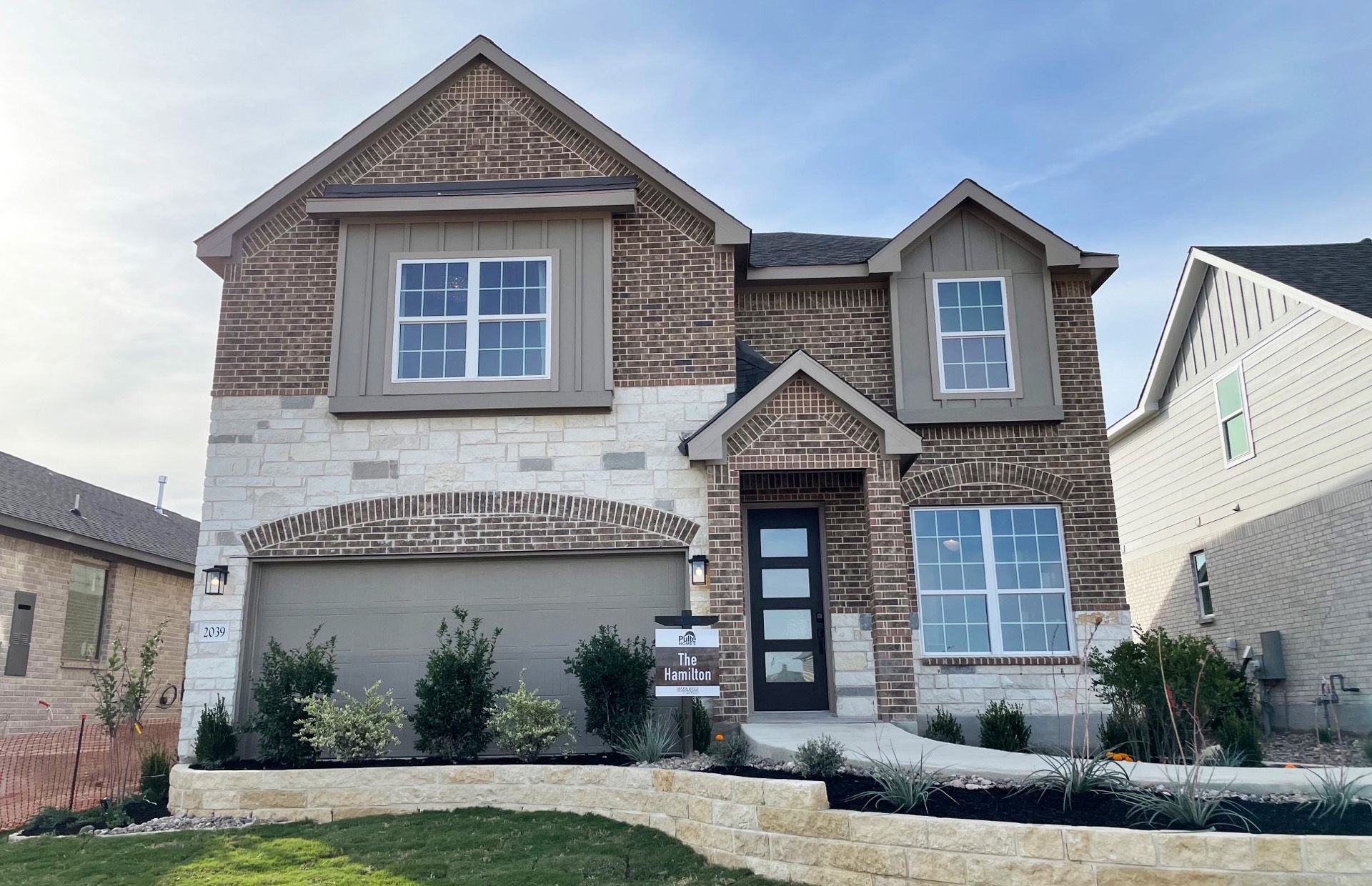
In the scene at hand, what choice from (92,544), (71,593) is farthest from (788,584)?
(71,593)

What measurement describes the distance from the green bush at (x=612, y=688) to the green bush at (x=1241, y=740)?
5.43m

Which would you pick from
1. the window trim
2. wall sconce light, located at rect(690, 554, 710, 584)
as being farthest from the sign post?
the window trim

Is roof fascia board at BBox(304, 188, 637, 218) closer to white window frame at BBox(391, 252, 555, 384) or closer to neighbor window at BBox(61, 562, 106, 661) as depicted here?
white window frame at BBox(391, 252, 555, 384)

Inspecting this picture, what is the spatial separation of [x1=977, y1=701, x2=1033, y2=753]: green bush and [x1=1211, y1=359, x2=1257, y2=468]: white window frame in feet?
25.2

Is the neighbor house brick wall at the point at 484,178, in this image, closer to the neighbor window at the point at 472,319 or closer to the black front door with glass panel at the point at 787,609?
the neighbor window at the point at 472,319

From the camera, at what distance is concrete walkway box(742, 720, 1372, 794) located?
269 inches

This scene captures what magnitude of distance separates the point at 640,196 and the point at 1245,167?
9186 millimetres

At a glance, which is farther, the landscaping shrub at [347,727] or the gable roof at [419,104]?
the gable roof at [419,104]

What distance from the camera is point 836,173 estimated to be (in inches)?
584

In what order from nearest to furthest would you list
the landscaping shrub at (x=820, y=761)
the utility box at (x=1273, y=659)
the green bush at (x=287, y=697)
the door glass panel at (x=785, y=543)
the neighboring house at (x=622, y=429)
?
1. the landscaping shrub at (x=820, y=761)
2. the green bush at (x=287, y=697)
3. the neighboring house at (x=622, y=429)
4. the door glass panel at (x=785, y=543)
5. the utility box at (x=1273, y=659)

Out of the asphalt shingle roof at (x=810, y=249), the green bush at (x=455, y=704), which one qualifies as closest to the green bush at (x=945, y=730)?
the green bush at (x=455, y=704)

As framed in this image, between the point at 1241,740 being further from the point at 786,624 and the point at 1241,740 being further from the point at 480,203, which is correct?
the point at 480,203

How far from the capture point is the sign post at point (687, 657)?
978 cm

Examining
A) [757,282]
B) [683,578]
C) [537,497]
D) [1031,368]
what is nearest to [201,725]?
[537,497]
